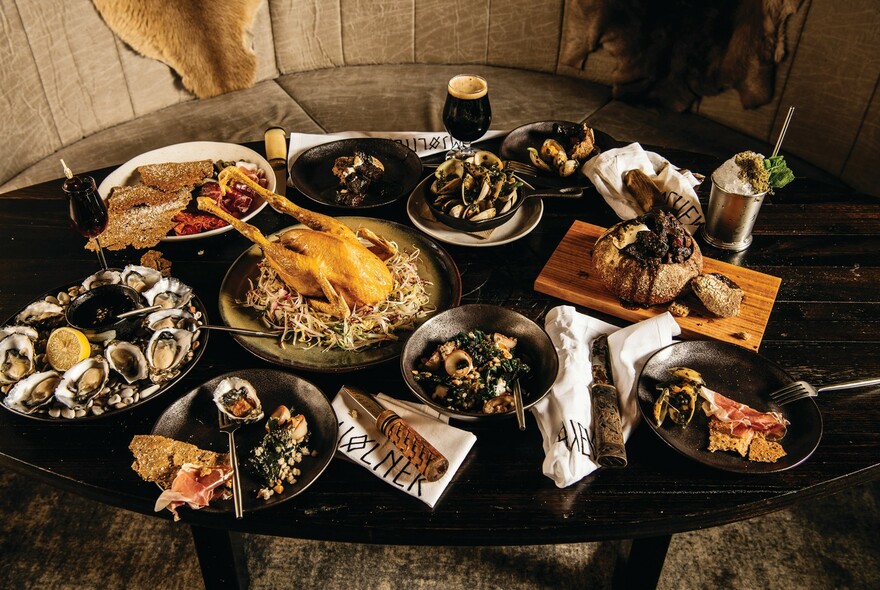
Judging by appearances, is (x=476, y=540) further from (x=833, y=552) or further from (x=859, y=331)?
(x=833, y=552)

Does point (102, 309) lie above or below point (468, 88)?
below

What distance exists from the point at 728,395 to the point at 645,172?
86 cm

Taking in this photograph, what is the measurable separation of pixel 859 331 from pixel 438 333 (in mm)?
1113

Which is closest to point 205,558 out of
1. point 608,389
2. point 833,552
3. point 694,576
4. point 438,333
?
point 438,333

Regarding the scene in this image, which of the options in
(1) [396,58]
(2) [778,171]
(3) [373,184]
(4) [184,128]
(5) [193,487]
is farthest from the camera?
(1) [396,58]

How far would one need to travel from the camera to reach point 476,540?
1.31 m

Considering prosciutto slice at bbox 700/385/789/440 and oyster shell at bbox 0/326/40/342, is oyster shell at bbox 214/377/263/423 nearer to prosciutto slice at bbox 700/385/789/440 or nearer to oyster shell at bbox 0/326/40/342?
oyster shell at bbox 0/326/40/342

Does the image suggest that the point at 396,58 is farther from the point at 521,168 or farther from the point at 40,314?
the point at 40,314

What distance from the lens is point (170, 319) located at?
1.63 metres

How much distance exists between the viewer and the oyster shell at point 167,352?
5.03ft

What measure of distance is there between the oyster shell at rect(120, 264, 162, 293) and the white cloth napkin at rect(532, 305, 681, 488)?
3.36 ft

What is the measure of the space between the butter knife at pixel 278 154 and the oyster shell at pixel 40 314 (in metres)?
0.83

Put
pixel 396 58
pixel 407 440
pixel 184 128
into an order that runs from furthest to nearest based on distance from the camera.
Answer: pixel 396 58 < pixel 184 128 < pixel 407 440

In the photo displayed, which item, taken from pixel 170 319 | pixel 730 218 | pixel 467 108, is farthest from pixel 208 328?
pixel 730 218
